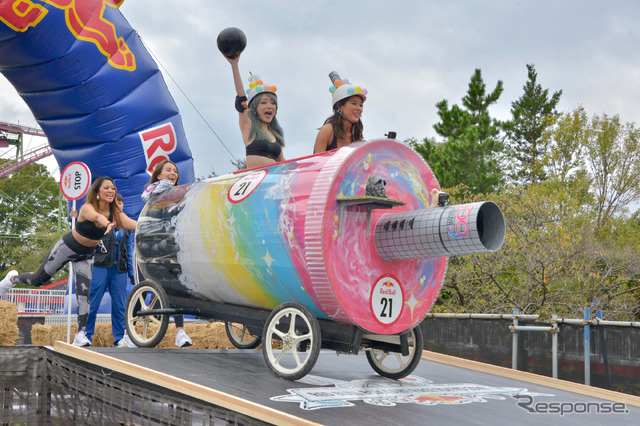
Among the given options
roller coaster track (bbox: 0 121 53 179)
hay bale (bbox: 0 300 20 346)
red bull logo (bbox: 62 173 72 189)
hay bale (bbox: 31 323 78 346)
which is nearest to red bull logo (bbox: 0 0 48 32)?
red bull logo (bbox: 62 173 72 189)

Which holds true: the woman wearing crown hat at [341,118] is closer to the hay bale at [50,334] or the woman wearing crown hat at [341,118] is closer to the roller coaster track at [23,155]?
the hay bale at [50,334]

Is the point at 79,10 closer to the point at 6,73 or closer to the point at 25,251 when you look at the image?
the point at 6,73

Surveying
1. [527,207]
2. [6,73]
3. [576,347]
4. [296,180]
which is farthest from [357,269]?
[527,207]

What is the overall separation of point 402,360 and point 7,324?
571cm

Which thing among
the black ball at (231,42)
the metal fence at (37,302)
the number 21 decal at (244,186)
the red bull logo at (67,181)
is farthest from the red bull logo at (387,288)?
the metal fence at (37,302)

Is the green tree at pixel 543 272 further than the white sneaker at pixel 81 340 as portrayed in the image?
Yes

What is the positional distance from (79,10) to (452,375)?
8374mm

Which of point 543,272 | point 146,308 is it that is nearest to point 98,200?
point 146,308

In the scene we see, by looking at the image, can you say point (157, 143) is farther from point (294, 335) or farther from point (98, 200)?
point (294, 335)

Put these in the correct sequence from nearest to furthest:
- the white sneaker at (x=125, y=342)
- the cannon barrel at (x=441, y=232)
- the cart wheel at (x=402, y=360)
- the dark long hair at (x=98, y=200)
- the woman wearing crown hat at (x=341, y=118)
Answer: the cannon barrel at (x=441, y=232), the cart wheel at (x=402, y=360), the woman wearing crown hat at (x=341, y=118), the dark long hair at (x=98, y=200), the white sneaker at (x=125, y=342)

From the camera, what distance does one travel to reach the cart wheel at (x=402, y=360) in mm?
5371

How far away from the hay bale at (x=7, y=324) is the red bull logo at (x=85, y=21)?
4292 millimetres

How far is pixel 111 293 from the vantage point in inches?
289

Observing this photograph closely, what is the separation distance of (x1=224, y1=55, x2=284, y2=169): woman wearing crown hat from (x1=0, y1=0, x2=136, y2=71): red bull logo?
17.1ft
